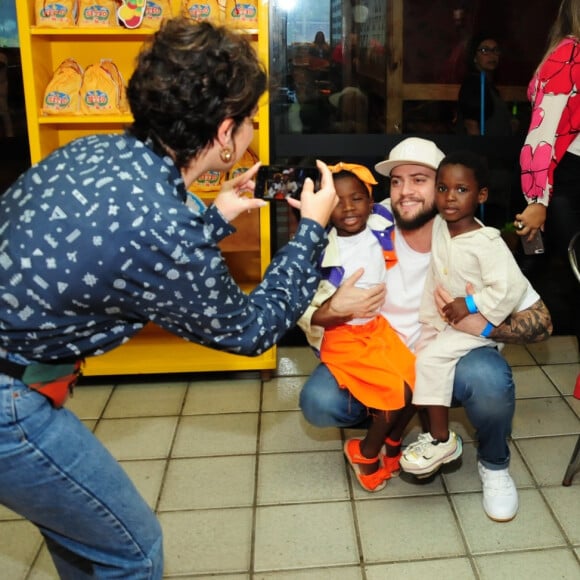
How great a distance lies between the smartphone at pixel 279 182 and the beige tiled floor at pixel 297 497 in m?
1.03

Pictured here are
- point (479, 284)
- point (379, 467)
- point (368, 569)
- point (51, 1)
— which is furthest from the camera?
point (51, 1)

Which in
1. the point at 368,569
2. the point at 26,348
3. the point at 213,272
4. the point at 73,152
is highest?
the point at 73,152

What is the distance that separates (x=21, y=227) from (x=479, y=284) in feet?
4.65

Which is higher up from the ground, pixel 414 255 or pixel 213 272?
pixel 213 272

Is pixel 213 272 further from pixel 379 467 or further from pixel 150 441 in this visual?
pixel 150 441

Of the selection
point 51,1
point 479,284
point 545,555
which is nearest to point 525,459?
point 545,555

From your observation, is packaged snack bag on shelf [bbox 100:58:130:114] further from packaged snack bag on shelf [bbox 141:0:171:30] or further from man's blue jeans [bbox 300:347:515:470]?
man's blue jeans [bbox 300:347:515:470]

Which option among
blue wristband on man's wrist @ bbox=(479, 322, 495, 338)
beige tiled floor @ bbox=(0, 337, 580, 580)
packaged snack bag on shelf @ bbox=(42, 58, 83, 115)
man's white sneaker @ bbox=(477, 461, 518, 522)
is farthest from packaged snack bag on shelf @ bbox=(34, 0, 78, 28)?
man's white sneaker @ bbox=(477, 461, 518, 522)

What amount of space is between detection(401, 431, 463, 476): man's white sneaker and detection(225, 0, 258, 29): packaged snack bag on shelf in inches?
65.4

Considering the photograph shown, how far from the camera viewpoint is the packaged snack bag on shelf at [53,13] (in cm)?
262

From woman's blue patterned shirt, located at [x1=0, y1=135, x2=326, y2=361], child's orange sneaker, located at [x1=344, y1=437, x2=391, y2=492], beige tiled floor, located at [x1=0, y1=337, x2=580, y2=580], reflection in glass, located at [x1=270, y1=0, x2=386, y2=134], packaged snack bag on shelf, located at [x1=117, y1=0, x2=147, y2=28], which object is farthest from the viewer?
reflection in glass, located at [x1=270, y1=0, x2=386, y2=134]

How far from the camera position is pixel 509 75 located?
3.25 m

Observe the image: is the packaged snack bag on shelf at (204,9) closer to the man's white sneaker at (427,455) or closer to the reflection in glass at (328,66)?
the reflection in glass at (328,66)

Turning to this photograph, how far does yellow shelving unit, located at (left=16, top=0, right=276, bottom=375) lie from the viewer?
2.72 meters
